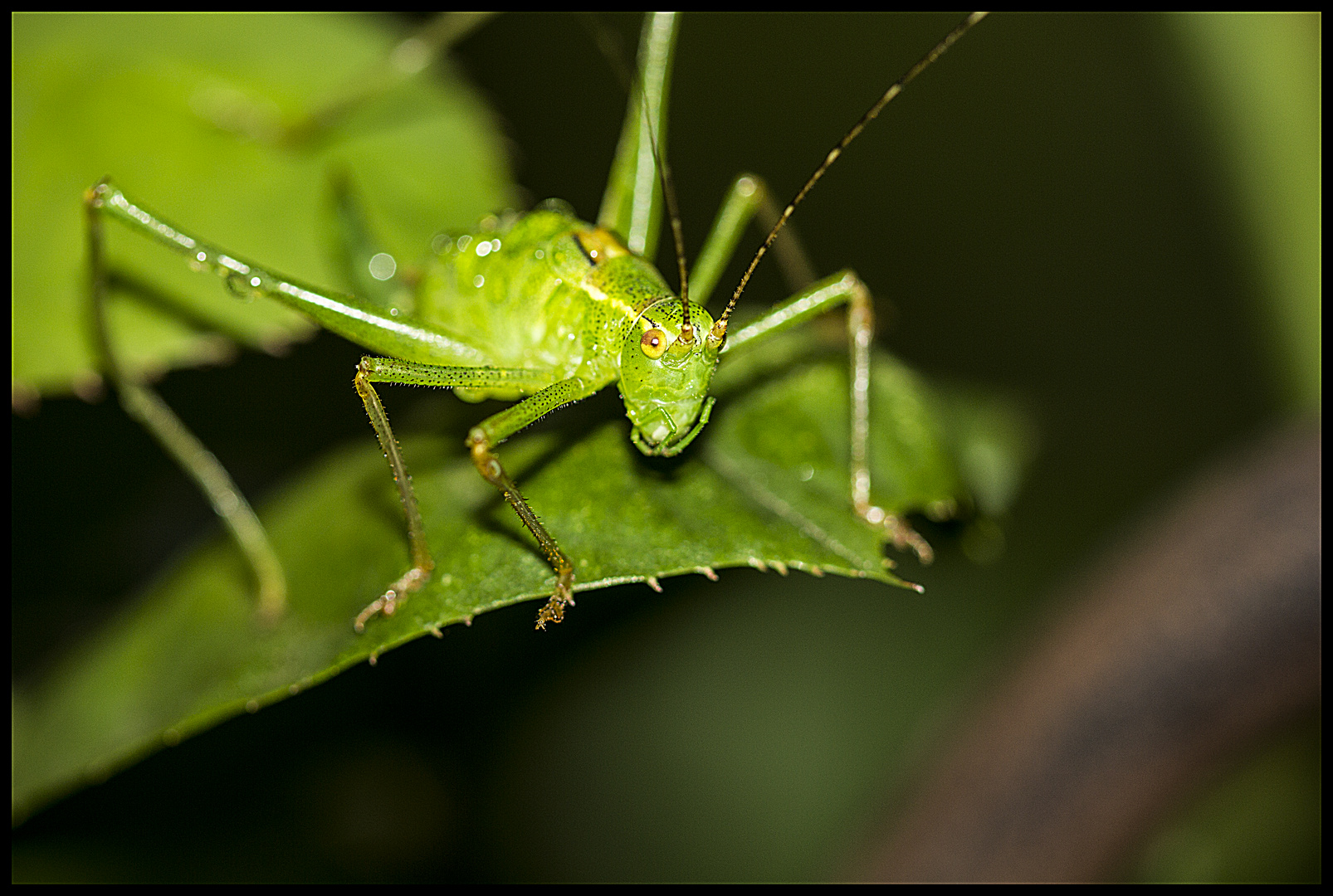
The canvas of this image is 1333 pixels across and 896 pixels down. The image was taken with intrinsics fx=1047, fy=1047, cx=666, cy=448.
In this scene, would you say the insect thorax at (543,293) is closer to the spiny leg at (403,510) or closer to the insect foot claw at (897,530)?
the spiny leg at (403,510)

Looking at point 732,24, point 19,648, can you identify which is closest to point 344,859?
point 19,648

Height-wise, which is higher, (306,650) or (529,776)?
(529,776)

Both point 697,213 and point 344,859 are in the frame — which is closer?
point 344,859

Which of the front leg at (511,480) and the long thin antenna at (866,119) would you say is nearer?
the front leg at (511,480)

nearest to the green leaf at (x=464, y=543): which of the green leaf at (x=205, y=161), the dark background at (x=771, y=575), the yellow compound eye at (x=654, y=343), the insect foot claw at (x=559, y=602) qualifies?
the insect foot claw at (x=559, y=602)

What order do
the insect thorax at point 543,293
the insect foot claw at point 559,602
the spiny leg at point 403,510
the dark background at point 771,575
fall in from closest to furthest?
the insect foot claw at point 559,602 → the spiny leg at point 403,510 → the insect thorax at point 543,293 → the dark background at point 771,575

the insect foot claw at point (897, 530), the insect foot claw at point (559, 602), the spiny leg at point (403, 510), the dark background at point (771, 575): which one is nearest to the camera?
the insect foot claw at point (559, 602)

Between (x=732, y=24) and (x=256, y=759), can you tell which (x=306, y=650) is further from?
(x=732, y=24)

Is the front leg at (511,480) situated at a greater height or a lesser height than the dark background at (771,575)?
lesser
